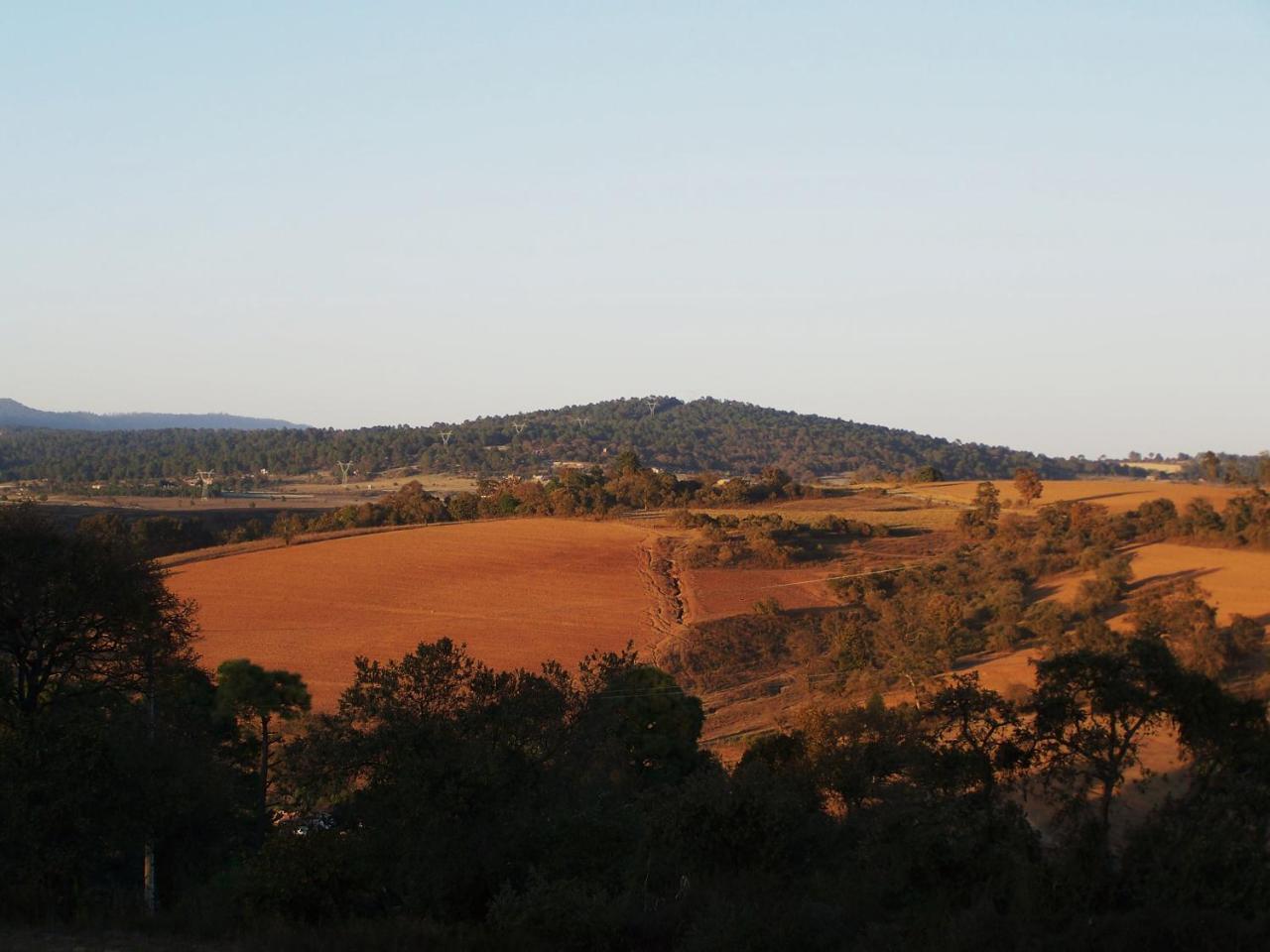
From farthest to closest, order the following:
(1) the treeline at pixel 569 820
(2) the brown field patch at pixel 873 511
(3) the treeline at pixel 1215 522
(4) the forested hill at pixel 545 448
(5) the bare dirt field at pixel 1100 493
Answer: (4) the forested hill at pixel 545 448, (5) the bare dirt field at pixel 1100 493, (2) the brown field patch at pixel 873 511, (3) the treeline at pixel 1215 522, (1) the treeline at pixel 569 820

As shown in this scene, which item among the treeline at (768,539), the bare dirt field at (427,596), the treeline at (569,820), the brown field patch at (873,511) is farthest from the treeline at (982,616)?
the treeline at (569,820)

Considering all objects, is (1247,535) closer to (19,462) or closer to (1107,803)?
(1107,803)

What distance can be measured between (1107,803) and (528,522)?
169 ft

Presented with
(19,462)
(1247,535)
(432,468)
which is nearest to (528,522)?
(1247,535)

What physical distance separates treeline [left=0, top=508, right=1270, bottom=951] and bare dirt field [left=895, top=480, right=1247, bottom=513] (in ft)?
147

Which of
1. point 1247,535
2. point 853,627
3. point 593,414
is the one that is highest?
point 593,414

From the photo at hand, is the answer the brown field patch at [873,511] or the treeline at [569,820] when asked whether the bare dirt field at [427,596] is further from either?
the treeline at [569,820]

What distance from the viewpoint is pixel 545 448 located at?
134m

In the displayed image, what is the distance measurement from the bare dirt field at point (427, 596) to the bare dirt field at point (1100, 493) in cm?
2125

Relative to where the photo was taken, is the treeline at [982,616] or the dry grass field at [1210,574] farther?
the dry grass field at [1210,574]

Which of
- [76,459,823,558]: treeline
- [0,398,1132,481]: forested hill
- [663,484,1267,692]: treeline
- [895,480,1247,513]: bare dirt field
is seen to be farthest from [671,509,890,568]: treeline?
[0,398,1132,481]: forested hill

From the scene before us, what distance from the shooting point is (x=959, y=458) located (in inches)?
4872

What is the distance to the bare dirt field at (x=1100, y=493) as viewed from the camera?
56.9 metres

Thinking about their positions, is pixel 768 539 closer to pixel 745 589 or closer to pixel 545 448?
pixel 745 589
